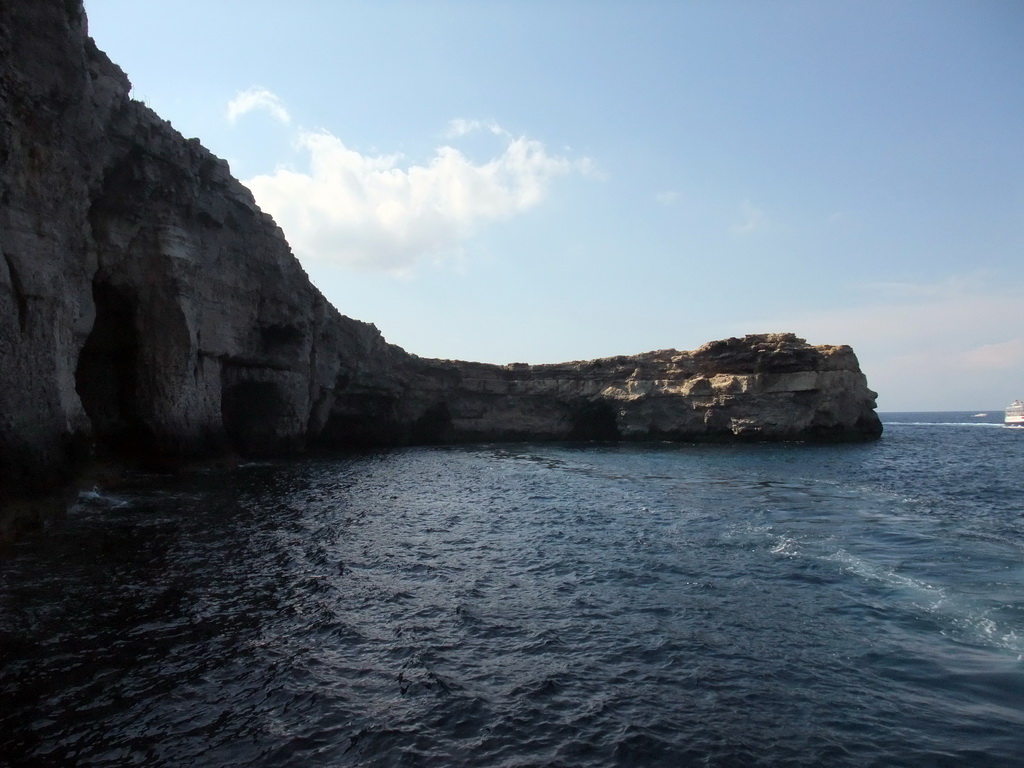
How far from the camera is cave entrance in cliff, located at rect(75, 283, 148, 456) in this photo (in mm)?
27578

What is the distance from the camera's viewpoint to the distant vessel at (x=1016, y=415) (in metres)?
105

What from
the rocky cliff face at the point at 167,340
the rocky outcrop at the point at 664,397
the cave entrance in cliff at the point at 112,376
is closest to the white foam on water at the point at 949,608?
the rocky cliff face at the point at 167,340

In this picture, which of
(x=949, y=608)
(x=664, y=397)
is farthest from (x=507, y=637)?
(x=664, y=397)

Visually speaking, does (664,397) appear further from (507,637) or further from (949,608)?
(507,637)

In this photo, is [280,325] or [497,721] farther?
[280,325]

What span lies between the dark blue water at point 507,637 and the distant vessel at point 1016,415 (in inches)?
4120

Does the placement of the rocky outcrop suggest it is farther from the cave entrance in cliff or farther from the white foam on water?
the white foam on water

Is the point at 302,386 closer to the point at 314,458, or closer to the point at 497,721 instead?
the point at 314,458

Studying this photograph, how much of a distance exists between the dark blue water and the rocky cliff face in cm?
533

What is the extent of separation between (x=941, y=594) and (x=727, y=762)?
9.72m

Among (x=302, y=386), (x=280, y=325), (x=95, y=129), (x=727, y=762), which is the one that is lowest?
(x=727, y=762)

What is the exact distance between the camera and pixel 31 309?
18.8 m

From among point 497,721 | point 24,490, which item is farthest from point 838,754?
point 24,490

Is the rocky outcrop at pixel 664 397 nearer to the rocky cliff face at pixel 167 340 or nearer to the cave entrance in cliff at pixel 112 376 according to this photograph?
the rocky cliff face at pixel 167 340
